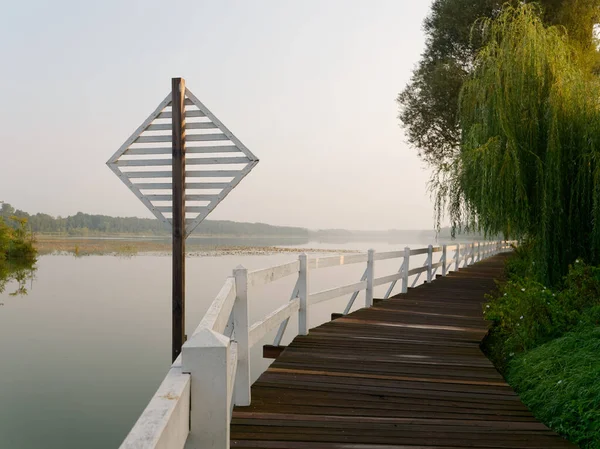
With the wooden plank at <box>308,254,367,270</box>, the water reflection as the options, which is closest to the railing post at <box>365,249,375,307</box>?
the wooden plank at <box>308,254,367,270</box>

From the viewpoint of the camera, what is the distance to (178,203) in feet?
25.3

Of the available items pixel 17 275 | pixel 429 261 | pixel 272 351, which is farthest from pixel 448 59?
pixel 17 275

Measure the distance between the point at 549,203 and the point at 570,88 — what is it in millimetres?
2188

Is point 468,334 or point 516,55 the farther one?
point 516,55

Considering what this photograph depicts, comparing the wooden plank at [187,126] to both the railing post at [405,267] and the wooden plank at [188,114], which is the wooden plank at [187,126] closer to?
the wooden plank at [188,114]

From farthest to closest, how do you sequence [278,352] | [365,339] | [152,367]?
[152,367] < [365,339] < [278,352]

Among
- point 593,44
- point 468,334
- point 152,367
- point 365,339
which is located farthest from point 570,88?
point 152,367

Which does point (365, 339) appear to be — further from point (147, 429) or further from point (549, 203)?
point (147, 429)

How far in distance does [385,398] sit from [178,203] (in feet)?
13.7

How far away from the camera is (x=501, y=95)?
1034cm

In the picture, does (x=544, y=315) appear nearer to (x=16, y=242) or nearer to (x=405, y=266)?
(x=405, y=266)

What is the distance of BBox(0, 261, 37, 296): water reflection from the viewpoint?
97.7 feet

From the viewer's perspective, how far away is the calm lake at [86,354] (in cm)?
1065

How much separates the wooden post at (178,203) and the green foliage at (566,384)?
14.3 ft
